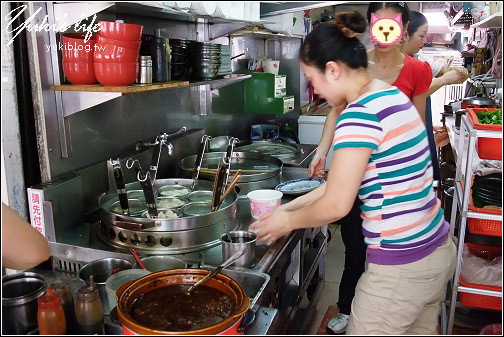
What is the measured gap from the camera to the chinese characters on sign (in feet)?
6.15

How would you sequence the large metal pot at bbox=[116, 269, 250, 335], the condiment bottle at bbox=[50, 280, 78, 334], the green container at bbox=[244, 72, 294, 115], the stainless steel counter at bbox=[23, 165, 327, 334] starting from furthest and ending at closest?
the green container at bbox=[244, 72, 294, 115] < the stainless steel counter at bbox=[23, 165, 327, 334] < the condiment bottle at bbox=[50, 280, 78, 334] < the large metal pot at bbox=[116, 269, 250, 335]

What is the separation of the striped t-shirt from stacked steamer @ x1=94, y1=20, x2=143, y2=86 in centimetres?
93

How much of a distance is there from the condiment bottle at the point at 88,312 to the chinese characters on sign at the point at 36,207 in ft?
2.06

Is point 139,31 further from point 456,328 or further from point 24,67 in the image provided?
point 456,328

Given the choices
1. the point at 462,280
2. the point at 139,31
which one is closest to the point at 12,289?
the point at 139,31

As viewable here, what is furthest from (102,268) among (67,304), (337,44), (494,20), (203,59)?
(494,20)

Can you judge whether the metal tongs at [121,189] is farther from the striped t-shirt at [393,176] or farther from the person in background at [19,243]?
the striped t-shirt at [393,176]

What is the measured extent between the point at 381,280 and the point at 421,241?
0.19 metres

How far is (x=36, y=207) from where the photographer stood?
190cm

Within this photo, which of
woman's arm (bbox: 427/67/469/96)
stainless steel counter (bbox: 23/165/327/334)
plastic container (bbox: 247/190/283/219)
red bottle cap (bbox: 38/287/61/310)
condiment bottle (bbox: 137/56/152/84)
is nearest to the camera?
red bottle cap (bbox: 38/287/61/310)

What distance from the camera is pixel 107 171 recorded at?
2.38m

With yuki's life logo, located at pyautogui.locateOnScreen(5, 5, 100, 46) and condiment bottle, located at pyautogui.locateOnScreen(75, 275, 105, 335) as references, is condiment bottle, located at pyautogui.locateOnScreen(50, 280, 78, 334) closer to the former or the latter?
condiment bottle, located at pyautogui.locateOnScreen(75, 275, 105, 335)

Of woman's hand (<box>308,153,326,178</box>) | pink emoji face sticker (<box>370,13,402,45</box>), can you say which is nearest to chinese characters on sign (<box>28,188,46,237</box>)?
woman's hand (<box>308,153,326,178</box>)

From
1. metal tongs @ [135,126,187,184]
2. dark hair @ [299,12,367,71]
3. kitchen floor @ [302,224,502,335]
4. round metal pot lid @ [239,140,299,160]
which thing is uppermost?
dark hair @ [299,12,367,71]
